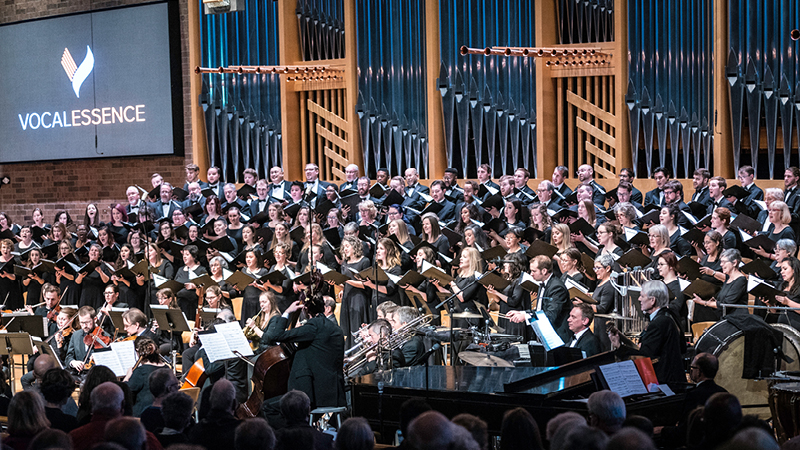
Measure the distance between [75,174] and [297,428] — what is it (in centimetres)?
1250

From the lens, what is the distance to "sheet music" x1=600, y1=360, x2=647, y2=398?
469 cm

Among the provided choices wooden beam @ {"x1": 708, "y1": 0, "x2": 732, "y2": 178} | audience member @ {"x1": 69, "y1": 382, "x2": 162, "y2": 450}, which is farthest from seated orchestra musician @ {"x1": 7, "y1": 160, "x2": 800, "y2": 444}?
audience member @ {"x1": 69, "y1": 382, "x2": 162, "y2": 450}

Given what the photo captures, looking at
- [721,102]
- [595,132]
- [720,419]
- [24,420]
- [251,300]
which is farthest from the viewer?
[595,132]

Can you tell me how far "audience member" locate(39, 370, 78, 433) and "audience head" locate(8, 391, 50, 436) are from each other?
1.54ft

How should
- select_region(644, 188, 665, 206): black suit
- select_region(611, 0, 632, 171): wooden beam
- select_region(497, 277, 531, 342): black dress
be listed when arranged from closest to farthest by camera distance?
select_region(497, 277, 531, 342): black dress → select_region(644, 188, 665, 206): black suit → select_region(611, 0, 632, 171): wooden beam

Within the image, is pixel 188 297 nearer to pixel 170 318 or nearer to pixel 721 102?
pixel 170 318

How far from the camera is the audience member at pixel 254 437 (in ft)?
11.5

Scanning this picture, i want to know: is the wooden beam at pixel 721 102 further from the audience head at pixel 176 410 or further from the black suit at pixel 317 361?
the audience head at pixel 176 410

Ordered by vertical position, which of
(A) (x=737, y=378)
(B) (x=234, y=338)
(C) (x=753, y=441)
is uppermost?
(C) (x=753, y=441)

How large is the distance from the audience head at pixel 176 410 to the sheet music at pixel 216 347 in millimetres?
1908

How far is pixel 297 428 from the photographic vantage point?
379 cm

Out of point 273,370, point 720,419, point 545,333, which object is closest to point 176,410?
point 273,370

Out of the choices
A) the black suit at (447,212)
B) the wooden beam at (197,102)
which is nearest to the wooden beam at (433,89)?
the black suit at (447,212)

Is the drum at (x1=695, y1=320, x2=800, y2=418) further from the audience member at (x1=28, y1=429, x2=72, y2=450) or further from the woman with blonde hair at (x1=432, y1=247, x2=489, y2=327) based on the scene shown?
the audience member at (x1=28, y1=429, x2=72, y2=450)
